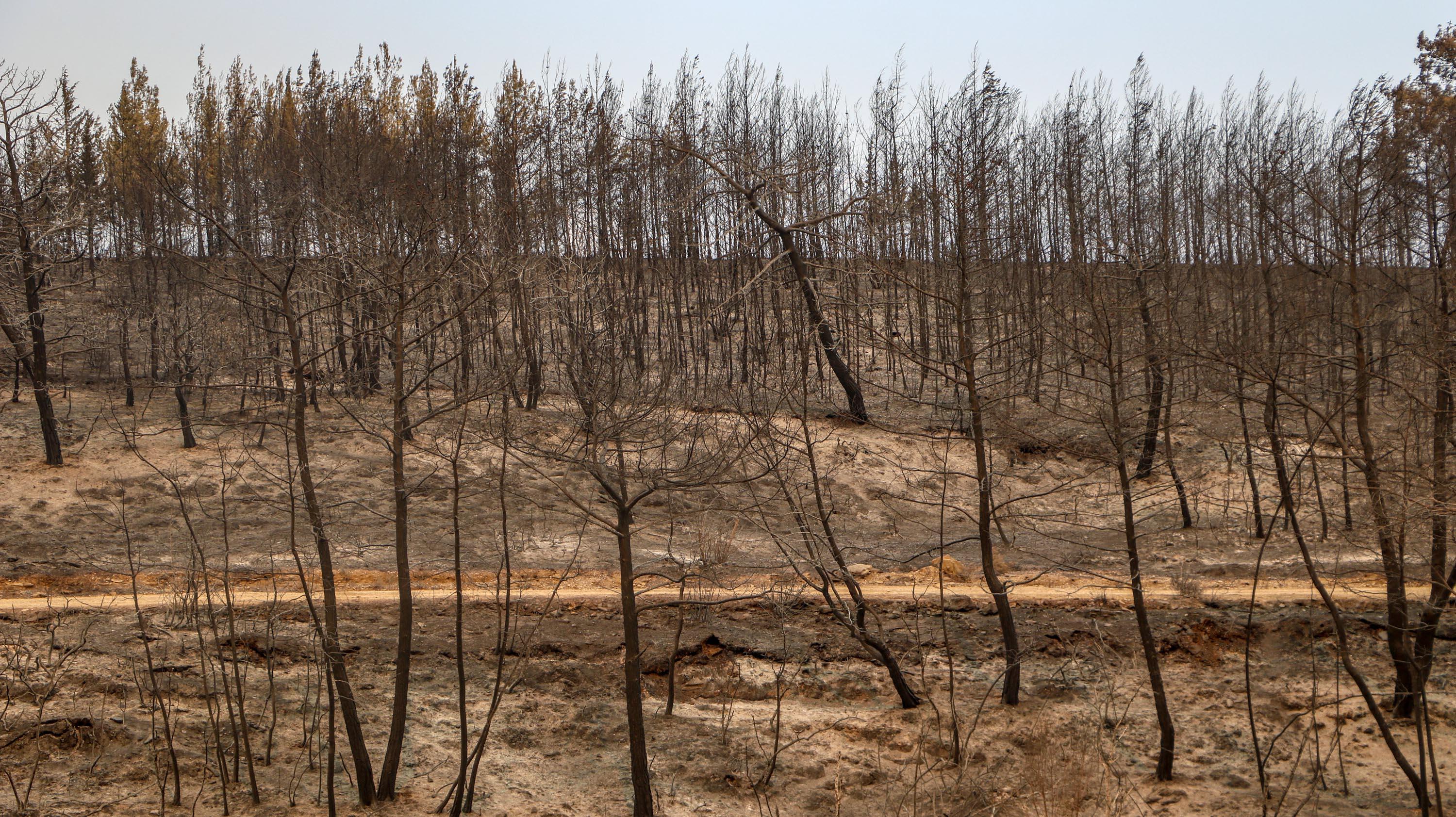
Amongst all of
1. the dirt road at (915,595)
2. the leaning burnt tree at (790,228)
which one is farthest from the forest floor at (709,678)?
the leaning burnt tree at (790,228)

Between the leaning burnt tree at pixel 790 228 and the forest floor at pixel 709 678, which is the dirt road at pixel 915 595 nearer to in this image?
the forest floor at pixel 709 678

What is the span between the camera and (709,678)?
15.4 meters

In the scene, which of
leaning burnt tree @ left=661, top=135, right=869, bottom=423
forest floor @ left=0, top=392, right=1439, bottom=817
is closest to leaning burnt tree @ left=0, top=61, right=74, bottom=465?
forest floor @ left=0, top=392, right=1439, bottom=817

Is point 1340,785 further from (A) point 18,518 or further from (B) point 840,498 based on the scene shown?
(A) point 18,518

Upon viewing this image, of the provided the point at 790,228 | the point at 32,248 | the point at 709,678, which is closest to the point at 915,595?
the point at 709,678

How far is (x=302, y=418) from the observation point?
10.2m

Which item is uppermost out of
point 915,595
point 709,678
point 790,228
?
point 790,228

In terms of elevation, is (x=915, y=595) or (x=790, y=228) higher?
(x=790, y=228)

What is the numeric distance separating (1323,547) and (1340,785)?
886cm

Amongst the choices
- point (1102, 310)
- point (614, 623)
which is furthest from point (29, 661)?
point (1102, 310)

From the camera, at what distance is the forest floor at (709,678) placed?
12.0 m

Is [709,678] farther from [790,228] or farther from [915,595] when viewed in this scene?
[790,228]

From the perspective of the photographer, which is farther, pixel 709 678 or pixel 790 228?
pixel 709 678

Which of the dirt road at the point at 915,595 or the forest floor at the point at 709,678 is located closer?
the forest floor at the point at 709,678
